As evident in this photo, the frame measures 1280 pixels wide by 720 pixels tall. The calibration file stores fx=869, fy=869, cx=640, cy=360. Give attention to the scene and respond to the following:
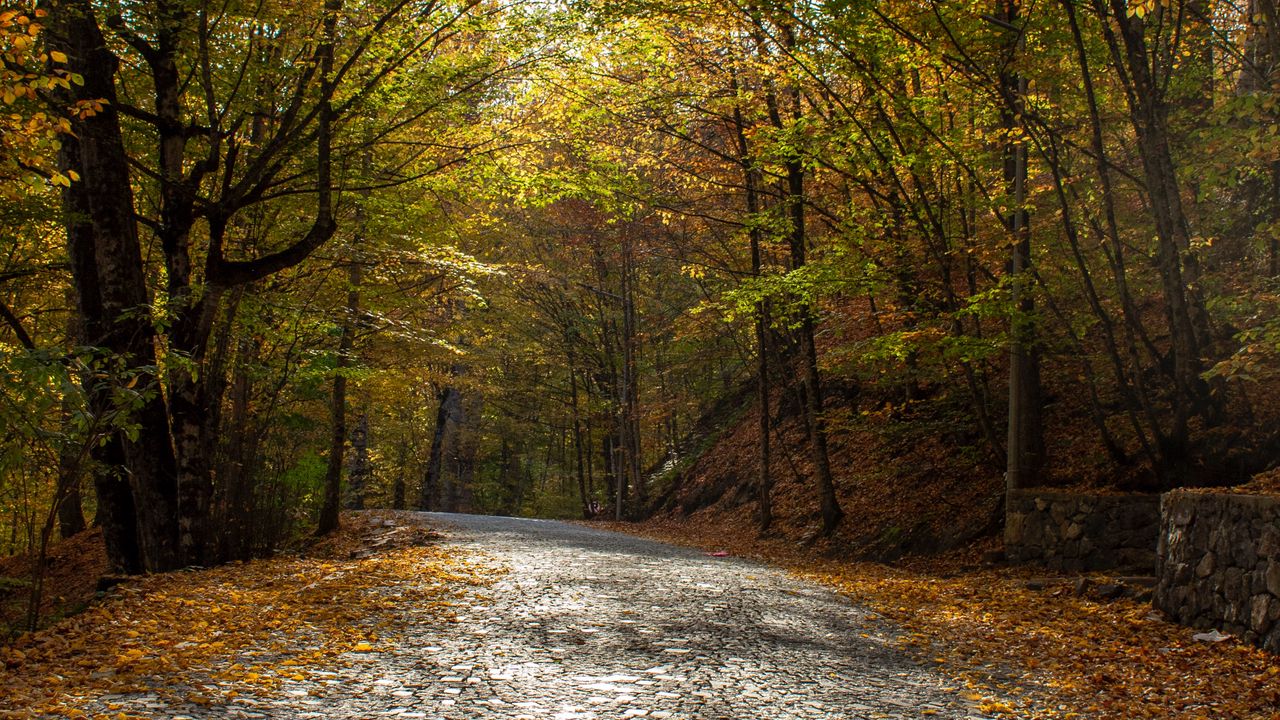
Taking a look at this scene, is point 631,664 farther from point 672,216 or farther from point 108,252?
point 672,216

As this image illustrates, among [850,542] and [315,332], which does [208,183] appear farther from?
[850,542]

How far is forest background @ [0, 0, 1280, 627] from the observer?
8359mm

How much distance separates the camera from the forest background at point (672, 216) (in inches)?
329

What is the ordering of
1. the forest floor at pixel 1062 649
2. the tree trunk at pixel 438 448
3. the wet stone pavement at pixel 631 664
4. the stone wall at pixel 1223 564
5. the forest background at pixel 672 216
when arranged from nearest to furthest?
the wet stone pavement at pixel 631 664, the forest floor at pixel 1062 649, the stone wall at pixel 1223 564, the forest background at pixel 672 216, the tree trunk at pixel 438 448

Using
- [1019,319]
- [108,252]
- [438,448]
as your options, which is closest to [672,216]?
[1019,319]

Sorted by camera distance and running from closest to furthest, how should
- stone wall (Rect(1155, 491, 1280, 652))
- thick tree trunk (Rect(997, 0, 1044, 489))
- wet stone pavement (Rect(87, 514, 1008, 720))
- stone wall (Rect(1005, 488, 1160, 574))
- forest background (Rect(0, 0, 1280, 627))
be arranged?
wet stone pavement (Rect(87, 514, 1008, 720)), stone wall (Rect(1155, 491, 1280, 652)), forest background (Rect(0, 0, 1280, 627)), stone wall (Rect(1005, 488, 1160, 574)), thick tree trunk (Rect(997, 0, 1044, 489))

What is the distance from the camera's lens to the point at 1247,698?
4828mm

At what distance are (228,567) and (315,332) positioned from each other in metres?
3.57

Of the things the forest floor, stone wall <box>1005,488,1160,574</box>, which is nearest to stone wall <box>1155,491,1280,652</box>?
→ the forest floor

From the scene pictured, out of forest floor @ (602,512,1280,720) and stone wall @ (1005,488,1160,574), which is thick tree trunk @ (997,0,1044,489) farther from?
forest floor @ (602,512,1280,720)

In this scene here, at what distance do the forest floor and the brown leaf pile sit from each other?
12.2ft

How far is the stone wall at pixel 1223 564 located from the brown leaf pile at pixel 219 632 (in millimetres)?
5566

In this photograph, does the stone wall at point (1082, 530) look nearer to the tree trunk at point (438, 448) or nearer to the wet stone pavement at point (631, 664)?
the wet stone pavement at point (631, 664)

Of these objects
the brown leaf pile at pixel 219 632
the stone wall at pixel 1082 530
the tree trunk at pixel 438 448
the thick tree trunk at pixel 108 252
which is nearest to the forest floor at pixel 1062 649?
the stone wall at pixel 1082 530
